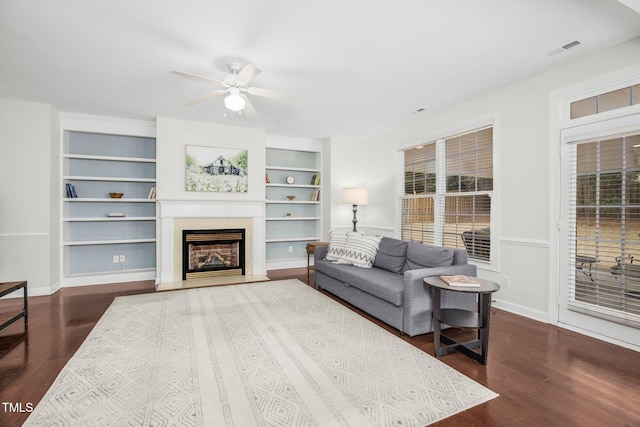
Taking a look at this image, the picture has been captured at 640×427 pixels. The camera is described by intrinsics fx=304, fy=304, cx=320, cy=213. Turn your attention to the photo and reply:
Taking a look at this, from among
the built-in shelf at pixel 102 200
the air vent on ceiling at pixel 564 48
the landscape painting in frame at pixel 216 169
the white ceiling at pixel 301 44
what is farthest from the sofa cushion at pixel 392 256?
the built-in shelf at pixel 102 200

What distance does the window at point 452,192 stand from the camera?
154 inches

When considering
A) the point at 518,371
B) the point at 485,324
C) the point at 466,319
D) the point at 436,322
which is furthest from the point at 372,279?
the point at 518,371

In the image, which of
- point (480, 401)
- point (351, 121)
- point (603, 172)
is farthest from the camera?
point (351, 121)

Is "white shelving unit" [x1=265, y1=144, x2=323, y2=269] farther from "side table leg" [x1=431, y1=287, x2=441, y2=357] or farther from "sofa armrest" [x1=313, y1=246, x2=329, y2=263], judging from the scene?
"side table leg" [x1=431, y1=287, x2=441, y2=357]

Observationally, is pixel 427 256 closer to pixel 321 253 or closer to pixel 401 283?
pixel 401 283

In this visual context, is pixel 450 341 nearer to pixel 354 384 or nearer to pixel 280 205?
pixel 354 384

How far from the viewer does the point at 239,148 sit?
5.32 metres

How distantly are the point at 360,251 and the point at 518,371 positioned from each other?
2.05m

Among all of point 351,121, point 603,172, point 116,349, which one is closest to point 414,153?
point 351,121

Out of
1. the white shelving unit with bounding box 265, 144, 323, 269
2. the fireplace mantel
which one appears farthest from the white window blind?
the fireplace mantel

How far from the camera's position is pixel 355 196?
5.50m

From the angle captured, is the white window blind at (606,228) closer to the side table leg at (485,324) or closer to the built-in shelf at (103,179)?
the side table leg at (485,324)

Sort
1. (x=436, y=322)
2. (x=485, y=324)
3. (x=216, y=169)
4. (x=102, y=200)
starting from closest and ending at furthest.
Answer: (x=485, y=324)
(x=436, y=322)
(x=102, y=200)
(x=216, y=169)

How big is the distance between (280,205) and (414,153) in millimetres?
2810
